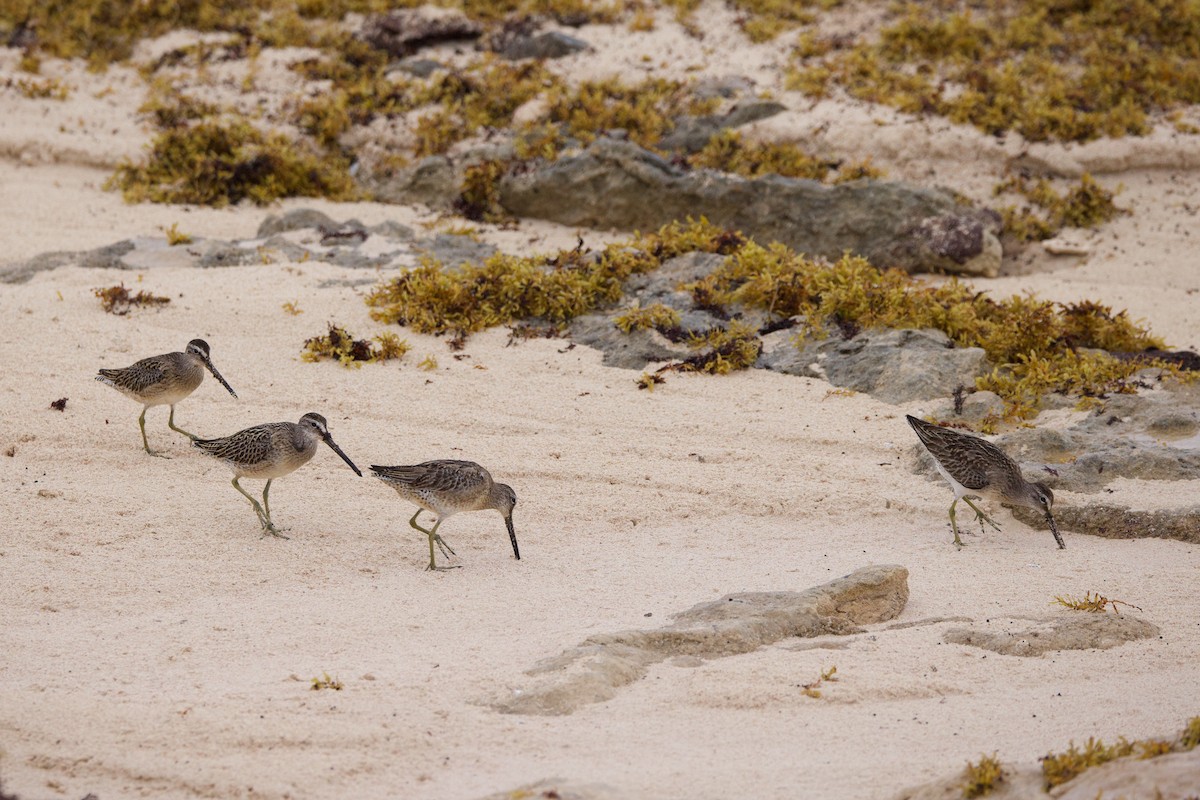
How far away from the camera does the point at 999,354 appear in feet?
37.3

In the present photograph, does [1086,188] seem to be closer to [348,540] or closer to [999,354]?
[999,354]

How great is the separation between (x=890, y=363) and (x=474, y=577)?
4.99 metres

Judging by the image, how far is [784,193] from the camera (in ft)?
49.0

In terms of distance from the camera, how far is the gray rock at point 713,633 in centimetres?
602

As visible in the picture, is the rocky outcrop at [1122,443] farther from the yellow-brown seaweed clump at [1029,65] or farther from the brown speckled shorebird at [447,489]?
the yellow-brown seaweed clump at [1029,65]

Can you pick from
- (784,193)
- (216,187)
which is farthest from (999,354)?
(216,187)

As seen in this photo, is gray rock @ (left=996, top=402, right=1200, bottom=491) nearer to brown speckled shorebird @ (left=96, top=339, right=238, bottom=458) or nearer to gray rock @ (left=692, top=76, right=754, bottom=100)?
brown speckled shorebird @ (left=96, top=339, right=238, bottom=458)

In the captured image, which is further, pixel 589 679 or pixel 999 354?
pixel 999 354

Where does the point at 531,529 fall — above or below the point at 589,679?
below

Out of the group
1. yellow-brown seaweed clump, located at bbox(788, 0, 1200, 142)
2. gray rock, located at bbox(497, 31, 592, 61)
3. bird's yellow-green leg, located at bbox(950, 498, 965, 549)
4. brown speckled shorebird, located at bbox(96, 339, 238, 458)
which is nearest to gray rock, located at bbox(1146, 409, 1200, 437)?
bird's yellow-green leg, located at bbox(950, 498, 965, 549)

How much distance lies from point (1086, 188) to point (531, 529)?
35.3 feet

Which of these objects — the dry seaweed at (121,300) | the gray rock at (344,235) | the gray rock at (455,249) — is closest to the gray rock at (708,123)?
the gray rock at (455,249)

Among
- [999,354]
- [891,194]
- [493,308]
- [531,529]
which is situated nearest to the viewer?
[531,529]

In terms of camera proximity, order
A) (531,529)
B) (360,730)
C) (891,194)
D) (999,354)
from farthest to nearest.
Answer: (891,194), (999,354), (531,529), (360,730)
